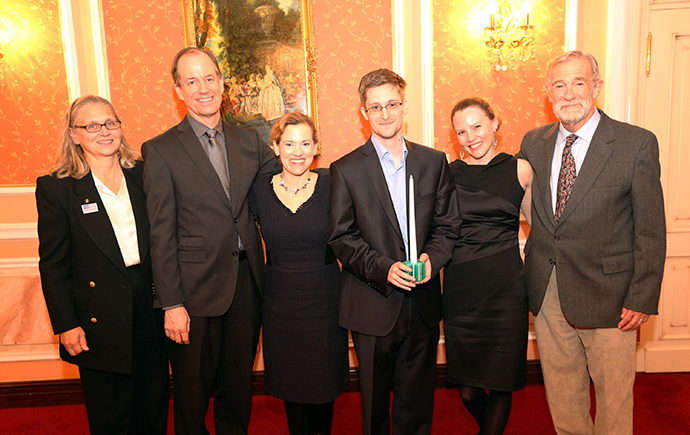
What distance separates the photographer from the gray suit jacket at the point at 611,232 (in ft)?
6.65

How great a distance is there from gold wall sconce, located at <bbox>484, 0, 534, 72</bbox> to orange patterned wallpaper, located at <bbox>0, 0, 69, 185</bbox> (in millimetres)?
3161

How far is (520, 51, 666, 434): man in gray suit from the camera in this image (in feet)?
6.69

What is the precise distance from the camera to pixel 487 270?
223cm

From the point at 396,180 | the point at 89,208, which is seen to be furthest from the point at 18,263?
the point at 396,180

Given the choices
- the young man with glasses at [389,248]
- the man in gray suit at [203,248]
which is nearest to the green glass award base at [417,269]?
the young man with glasses at [389,248]

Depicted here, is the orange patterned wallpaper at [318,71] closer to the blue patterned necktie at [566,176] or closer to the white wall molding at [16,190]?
the white wall molding at [16,190]

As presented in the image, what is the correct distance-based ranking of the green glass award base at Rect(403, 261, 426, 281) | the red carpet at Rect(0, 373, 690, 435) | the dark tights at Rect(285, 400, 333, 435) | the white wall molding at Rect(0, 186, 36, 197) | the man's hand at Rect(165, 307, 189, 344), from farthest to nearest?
the white wall molding at Rect(0, 186, 36, 197) < the red carpet at Rect(0, 373, 690, 435) < the dark tights at Rect(285, 400, 333, 435) < the man's hand at Rect(165, 307, 189, 344) < the green glass award base at Rect(403, 261, 426, 281)

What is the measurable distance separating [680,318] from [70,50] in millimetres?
5142

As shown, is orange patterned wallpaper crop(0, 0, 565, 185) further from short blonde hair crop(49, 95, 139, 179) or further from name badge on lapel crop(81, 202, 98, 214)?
name badge on lapel crop(81, 202, 98, 214)

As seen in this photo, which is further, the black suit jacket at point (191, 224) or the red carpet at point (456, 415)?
the red carpet at point (456, 415)

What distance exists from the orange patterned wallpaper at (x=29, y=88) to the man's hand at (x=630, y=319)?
385 cm

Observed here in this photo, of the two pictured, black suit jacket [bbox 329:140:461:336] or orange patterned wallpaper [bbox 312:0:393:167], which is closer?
black suit jacket [bbox 329:140:461:336]

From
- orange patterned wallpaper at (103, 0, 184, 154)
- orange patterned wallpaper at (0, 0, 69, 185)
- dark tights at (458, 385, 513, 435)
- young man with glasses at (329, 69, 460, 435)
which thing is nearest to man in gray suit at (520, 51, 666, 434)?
dark tights at (458, 385, 513, 435)

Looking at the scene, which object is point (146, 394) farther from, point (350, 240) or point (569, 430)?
A: point (569, 430)
